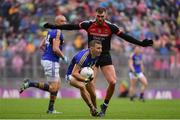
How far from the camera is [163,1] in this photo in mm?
31125

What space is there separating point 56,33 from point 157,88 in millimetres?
13482

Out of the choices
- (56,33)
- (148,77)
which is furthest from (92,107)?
Result: (148,77)

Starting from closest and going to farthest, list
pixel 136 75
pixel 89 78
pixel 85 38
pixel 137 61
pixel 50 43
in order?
pixel 89 78 < pixel 50 43 < pixel 137 61 < pixel 136 75 < pixel 85 38

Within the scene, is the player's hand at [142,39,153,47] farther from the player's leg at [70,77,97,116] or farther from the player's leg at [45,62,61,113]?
the player's leg at [45,62,61,113]

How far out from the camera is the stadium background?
87.5 feet

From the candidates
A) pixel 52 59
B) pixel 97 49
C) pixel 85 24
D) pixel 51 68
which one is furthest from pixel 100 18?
pixel 51 68

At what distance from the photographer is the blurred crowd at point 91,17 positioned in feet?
95.3

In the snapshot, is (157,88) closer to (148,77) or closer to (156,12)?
(148,77)

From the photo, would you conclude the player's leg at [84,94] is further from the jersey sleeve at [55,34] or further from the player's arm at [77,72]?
the jersey sleeve at [55,34]

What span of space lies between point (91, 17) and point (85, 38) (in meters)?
1.51

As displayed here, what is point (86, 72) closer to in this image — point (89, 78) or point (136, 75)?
point (89, 78)

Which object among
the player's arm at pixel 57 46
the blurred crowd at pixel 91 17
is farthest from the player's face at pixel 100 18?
the blurred crowd at pixel 91 17

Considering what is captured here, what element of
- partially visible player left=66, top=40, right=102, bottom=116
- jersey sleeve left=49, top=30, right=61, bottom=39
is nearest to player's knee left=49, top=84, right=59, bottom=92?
jersey sleeve left=49, top=30, right=61, bottom=39

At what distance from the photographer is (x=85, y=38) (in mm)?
29141
